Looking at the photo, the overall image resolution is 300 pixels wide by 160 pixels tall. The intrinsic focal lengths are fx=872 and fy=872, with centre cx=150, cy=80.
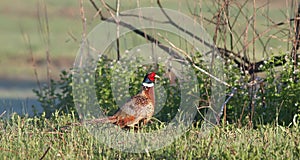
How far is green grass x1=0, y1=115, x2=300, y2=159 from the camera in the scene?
6854 millimetres

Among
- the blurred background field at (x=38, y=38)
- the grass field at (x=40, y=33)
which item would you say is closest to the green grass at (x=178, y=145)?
the blurred background field at (x=38, y=38)

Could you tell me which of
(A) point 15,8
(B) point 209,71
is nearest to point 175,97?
(B) point 209,71

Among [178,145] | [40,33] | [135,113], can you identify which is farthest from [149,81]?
[40,33]

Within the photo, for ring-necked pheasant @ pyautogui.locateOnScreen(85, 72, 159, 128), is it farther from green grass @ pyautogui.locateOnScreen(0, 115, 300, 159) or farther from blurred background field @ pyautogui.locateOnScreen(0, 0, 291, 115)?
blurred background field @ pyautogui.locateOnScreen(0, 0, 291, 115)

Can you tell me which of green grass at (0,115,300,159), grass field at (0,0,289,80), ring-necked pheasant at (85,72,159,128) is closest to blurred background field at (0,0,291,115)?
grass field at (0,0,289,80)

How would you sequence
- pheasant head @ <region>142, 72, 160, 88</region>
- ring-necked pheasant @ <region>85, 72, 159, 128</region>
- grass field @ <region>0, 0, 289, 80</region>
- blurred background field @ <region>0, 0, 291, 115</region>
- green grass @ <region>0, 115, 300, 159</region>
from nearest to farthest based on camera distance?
1. green grass @ <region>0, 115, 300, 159</region>
2. ring-necked pheasant @ <region>85, 72, 159, 128</region>
3. pheasant head @ <region>142, 72, 160, 88</region>
4. blurred background field @ <region>0, 0, 291, 115</region>
5. grass field @ <region>0, 0, 289, 80</region>

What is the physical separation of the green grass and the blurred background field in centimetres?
270

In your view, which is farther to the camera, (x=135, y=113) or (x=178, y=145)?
(x=135, y=113)

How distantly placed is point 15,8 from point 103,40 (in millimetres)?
18170

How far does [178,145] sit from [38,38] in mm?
16268

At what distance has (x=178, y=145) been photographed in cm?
732

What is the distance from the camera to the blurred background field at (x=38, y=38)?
13830mm

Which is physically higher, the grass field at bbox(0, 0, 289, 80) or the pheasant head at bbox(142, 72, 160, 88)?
the pheasant head at bbox(142, 72, 160, 88)

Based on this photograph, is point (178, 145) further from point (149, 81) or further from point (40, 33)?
point (40, 33)
